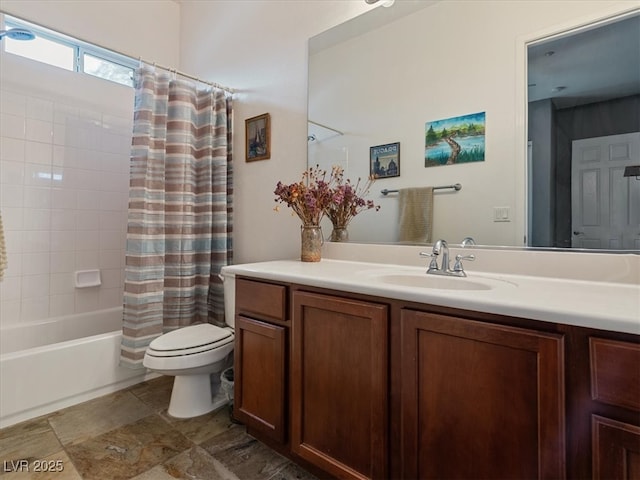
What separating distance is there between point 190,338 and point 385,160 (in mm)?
1375

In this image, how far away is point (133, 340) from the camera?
1960mm

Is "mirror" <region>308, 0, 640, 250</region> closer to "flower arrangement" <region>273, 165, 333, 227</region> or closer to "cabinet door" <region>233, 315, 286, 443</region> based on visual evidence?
"flower arrangement" <region>273, 165, 333, 227</region>

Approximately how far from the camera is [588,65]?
1240 millimetres

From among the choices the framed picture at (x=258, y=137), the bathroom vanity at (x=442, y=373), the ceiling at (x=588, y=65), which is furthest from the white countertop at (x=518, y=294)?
the framed picture at (x=258, y=137)

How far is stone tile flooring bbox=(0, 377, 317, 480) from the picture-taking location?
137 centimetres

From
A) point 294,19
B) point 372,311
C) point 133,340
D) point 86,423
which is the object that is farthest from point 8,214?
point 372,311

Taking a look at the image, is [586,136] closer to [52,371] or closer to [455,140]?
[455,140]

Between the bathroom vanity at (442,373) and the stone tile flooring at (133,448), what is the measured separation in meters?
0.13

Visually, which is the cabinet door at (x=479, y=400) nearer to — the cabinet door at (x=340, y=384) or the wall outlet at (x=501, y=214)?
the cabinet door at (x=340, y=384)

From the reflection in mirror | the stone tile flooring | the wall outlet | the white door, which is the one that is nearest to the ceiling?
the reflection in mirror

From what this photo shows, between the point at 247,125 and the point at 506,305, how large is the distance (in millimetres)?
1994

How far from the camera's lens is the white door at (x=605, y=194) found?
117 centimetres

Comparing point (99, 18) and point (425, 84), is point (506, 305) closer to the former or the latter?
point (425, 84)

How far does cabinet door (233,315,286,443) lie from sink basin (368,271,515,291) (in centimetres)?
47
